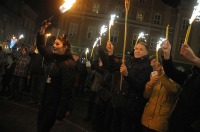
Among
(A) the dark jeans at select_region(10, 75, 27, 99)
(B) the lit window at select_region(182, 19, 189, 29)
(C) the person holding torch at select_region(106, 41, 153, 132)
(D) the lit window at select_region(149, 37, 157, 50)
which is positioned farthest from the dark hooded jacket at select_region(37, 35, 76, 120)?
(B) the lit window at select_region(182, 19, 189, 29)

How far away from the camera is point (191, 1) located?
40656 mm

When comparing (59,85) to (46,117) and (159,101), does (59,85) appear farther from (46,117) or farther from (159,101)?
(159,101)

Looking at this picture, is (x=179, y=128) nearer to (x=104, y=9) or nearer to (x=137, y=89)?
(x=137, y=89)

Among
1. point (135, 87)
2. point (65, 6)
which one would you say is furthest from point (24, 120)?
point (65, 6)

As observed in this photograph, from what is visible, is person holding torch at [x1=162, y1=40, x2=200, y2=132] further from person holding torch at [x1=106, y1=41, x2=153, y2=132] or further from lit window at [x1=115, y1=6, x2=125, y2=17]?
lit window at [x1=115, y1=6, x2=125, y2=17]

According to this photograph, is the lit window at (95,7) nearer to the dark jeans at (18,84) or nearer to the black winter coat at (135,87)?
the dark jeans at (18,84)

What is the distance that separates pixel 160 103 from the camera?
461cm

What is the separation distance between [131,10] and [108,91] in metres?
34.5

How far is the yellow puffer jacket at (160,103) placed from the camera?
445 centimetres

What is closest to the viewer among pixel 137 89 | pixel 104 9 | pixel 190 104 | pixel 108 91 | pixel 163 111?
pixel 190 104

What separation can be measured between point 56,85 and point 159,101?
1810mm

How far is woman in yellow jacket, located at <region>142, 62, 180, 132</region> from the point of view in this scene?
446 centimetres

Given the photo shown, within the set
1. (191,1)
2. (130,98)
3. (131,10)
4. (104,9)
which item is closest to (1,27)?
(104,9)

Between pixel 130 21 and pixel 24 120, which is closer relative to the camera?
pixel 24 120
